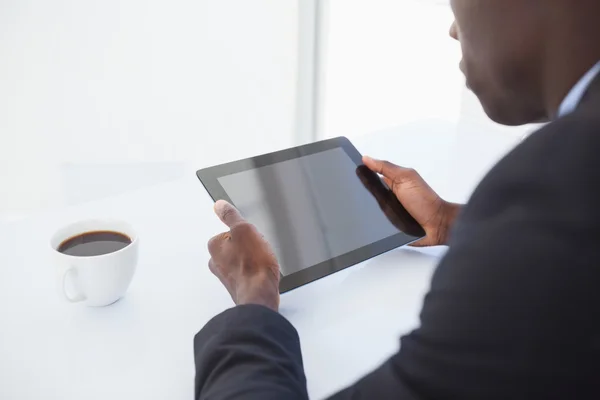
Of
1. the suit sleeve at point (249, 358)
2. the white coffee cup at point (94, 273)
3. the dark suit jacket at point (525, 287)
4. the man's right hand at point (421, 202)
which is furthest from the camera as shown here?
the man's right hand at point (421, 202)

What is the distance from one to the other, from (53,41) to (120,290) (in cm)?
134

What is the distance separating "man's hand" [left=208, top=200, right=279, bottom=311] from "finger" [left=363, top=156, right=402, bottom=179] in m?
0.25

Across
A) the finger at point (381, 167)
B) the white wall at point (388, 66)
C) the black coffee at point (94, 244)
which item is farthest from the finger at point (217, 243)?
the white wall at point (388, 66)

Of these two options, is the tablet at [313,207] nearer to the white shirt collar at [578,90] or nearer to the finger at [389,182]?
the finger at [389,182]

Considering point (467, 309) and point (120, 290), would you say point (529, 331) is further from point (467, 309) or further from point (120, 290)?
point (120, 290)

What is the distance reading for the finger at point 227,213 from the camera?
0.79m

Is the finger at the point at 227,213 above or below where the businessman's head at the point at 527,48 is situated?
below

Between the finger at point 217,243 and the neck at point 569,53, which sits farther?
the finger at point 217,243

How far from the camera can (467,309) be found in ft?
1.27

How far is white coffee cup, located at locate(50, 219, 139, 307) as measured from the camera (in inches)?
27.7

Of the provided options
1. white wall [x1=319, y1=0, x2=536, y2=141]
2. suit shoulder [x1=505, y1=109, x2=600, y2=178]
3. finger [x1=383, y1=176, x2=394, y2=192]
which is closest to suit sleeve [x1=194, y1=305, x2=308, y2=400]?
suit shoulder [x1=505, y1=109, x2=600, y2=178]

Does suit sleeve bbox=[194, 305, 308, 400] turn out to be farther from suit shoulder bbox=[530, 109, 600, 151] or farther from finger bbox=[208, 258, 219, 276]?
suit shoulder bbox=[530, 109, 600, 151]

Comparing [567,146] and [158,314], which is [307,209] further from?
[567,146]

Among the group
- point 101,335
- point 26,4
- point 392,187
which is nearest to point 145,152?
point 26,4
